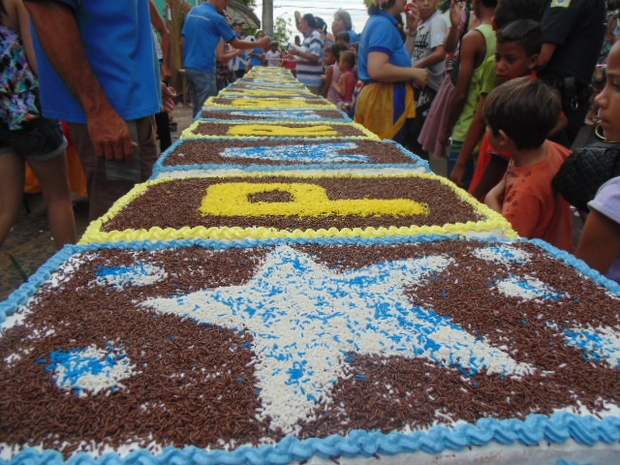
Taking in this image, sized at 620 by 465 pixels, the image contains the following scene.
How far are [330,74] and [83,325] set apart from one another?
30.3 ft

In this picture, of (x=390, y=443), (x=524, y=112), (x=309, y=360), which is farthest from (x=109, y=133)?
(x=524, y=112)

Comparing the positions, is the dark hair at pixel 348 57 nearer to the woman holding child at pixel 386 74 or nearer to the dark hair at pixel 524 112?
the woman holding child at pixel 386 74

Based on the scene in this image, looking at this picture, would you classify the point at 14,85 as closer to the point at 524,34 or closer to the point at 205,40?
the point at 524,34

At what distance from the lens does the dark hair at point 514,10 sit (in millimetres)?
2730

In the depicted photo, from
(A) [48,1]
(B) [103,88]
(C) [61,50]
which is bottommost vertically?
(B) [103,88]

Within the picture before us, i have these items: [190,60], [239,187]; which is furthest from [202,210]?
[190,60]

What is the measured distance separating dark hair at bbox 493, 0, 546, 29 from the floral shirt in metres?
2.94

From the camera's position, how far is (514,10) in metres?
2.73

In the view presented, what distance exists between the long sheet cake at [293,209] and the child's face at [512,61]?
3.73ft

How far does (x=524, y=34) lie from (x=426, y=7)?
2.18 m

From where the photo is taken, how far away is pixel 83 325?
0.97 m

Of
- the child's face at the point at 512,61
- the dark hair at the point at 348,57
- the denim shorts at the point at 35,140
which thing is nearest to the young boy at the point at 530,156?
the child's face at the point at 512,61

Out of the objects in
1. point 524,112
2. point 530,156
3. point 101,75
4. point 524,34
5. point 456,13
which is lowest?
point 530,156

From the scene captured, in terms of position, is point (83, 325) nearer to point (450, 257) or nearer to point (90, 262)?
point (90, 262)
